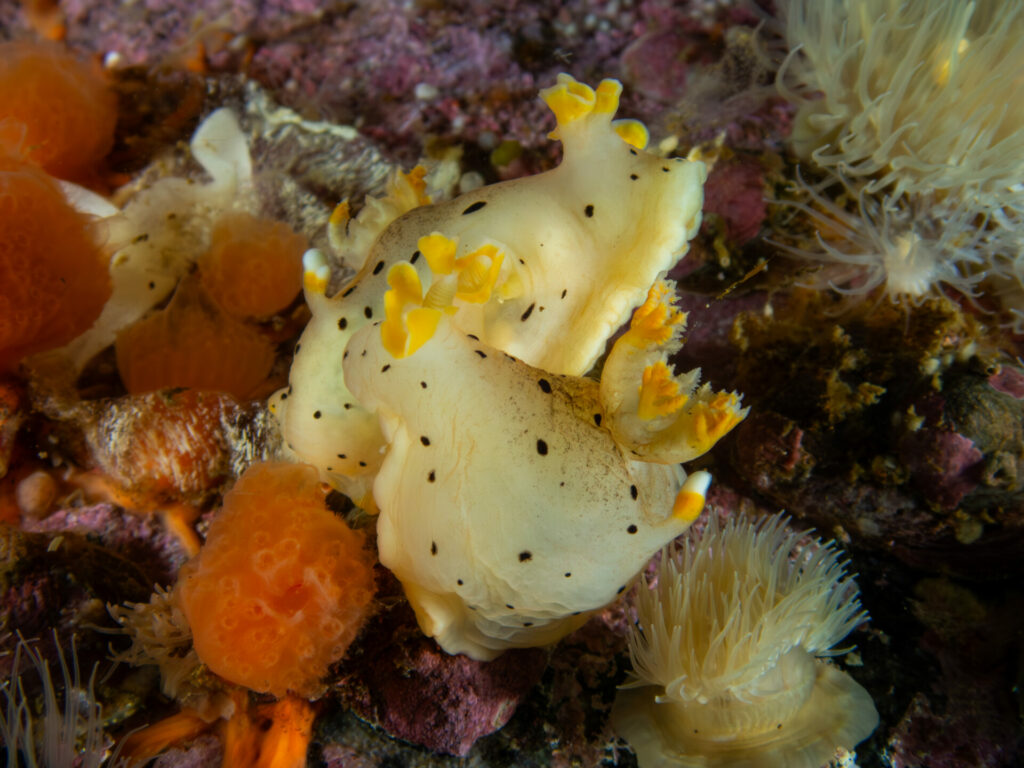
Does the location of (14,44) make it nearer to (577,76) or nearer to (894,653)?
(577,76)

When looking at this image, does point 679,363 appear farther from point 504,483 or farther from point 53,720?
point 53,720

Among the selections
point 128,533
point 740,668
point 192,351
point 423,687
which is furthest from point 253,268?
point 740,668

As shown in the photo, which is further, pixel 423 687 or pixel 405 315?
pixel 423 687

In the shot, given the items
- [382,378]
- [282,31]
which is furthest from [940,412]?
[282,31]

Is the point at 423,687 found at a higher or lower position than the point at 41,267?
lower

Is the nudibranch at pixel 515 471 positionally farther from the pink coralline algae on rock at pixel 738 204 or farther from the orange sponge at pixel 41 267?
the orange sponge at pixel 41 267

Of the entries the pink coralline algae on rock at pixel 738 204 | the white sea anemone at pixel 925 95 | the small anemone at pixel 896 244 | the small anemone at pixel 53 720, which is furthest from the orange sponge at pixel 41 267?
the white sea anemone at pixel 925 95
